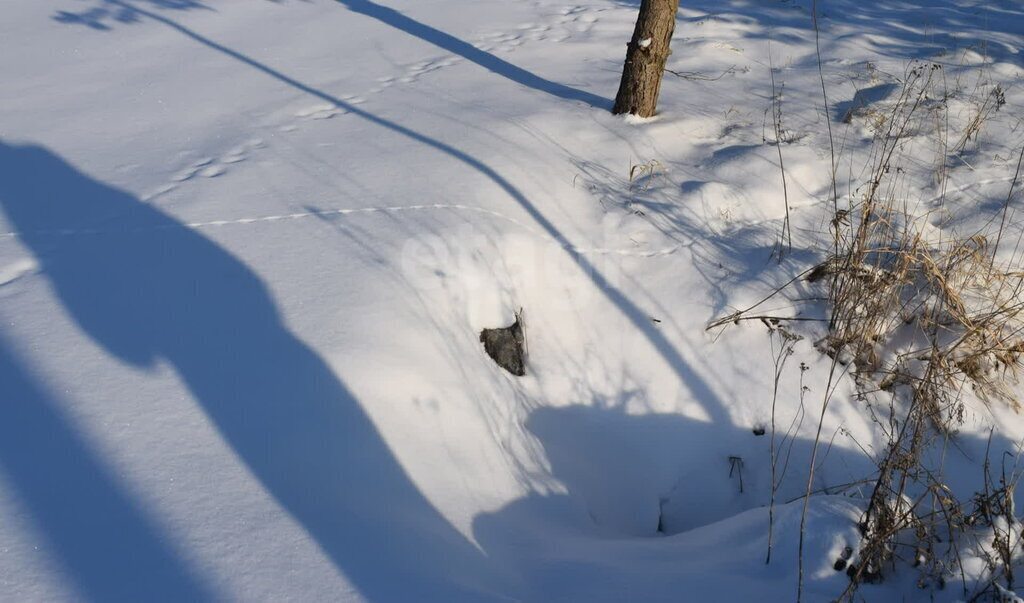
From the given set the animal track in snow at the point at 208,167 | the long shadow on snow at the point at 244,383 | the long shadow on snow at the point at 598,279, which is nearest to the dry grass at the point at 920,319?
the long shadow on snow at the point at 598,279

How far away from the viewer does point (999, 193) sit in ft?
12.9

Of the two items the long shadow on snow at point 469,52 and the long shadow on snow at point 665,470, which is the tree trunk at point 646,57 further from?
the long shadow on snow at point 665,470

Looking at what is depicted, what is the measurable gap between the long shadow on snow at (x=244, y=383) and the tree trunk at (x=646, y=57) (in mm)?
A: 2803

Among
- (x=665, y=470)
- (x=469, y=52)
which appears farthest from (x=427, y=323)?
(x=469, y=52)

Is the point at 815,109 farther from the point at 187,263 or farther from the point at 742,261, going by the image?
the point at 187,263

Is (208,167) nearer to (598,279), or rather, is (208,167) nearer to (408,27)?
(598,279)

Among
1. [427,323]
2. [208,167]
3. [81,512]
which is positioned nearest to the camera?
[81,512]

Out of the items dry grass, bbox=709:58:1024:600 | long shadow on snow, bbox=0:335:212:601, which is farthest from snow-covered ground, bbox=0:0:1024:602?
dry grass, bbox=709:58:1024:600

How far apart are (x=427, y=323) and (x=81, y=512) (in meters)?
1.32

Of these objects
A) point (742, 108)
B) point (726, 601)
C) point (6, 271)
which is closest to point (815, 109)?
point (742, 108)

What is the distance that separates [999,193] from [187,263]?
407 cm

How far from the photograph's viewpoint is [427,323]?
2.85 meters

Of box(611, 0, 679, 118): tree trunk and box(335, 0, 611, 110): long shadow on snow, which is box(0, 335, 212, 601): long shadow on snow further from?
box(335, 0, 611, 110): long shadow on snow

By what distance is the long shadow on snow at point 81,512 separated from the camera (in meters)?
1.72
